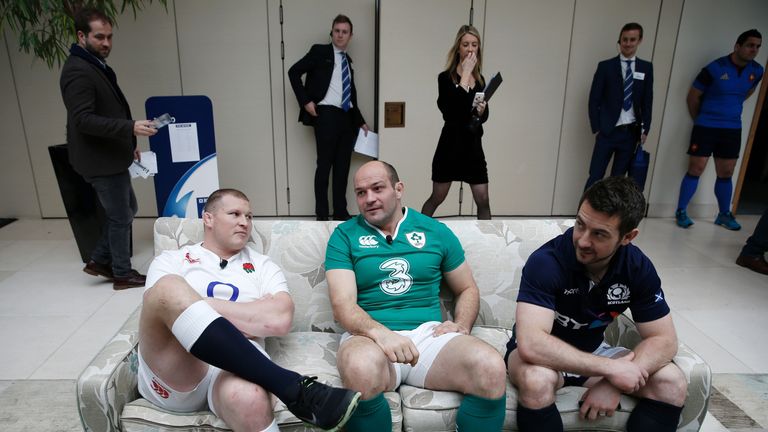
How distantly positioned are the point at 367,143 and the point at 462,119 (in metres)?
1.19

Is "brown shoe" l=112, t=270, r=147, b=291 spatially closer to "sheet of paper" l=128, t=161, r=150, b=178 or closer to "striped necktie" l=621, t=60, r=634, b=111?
"sheet of paper" l=128, t=161, r=150, b=178

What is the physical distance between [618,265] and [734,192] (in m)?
4.08

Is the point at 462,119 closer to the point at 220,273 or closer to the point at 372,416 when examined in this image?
the point at 220,273

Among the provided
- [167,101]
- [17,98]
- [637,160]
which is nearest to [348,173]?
[167,101]

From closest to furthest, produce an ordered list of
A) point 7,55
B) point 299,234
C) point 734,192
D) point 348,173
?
1. point 299,234
2. point 7,55
3. point 348,173
4. point 734,192

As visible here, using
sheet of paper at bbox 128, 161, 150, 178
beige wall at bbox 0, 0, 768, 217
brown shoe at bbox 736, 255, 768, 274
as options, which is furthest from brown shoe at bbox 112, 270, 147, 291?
brown shoe at bbox 736, 255, 768, 274

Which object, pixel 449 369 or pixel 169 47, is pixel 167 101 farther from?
pixel 449 369

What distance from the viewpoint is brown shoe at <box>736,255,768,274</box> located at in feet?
11.8

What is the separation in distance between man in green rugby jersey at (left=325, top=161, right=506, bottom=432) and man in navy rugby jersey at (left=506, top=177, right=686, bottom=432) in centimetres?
12

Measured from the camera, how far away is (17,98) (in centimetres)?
416

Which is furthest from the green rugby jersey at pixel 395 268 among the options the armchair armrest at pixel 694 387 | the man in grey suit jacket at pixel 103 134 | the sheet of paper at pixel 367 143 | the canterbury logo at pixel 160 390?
the sheet of paper at pixel 367 143

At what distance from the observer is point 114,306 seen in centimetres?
296

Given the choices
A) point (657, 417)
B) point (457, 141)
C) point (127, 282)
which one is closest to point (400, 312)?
point (657, 417)

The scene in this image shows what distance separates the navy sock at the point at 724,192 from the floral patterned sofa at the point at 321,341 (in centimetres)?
316
